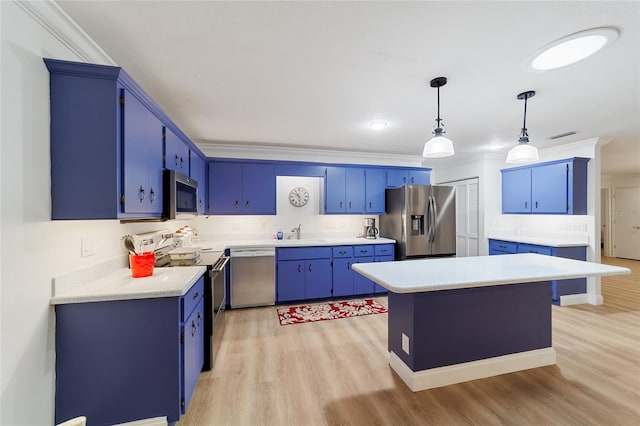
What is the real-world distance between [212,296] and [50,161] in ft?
4.74

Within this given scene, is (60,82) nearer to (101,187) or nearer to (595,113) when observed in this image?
(101,187)

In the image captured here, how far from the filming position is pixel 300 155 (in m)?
4.36

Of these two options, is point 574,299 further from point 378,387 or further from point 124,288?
point 124,288

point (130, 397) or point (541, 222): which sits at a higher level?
point (541, 222)

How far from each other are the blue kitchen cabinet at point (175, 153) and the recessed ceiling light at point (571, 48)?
110 inches

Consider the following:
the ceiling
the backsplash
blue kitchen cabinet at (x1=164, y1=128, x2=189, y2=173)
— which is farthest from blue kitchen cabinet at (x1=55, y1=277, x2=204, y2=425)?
the backsplash

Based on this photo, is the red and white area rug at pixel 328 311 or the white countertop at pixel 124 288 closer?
the white countertop at pixel 124 288

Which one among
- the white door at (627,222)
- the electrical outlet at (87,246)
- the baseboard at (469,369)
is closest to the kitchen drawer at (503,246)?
the baseboard at (469,369)

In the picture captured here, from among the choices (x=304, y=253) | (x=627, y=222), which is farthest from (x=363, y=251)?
(x=627, y=222)

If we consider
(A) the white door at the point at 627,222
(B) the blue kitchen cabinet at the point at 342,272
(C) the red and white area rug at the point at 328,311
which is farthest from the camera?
(A) the white door at the point at 627,222

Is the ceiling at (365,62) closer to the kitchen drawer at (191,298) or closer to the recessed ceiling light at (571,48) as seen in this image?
the recessed ceiling light at (571,48)

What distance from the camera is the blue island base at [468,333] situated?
199 centimetres

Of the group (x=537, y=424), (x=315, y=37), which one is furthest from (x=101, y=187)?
(x=537, y=424)

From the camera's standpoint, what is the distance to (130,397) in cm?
152
